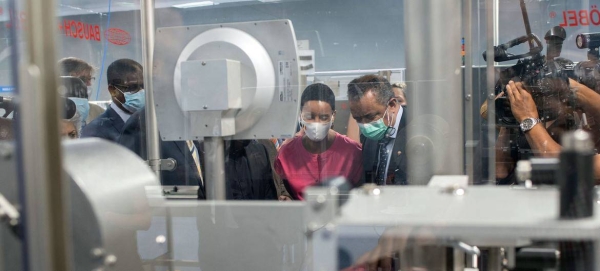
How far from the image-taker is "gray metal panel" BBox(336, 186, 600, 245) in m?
1.01

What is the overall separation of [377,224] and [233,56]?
0.84 metres

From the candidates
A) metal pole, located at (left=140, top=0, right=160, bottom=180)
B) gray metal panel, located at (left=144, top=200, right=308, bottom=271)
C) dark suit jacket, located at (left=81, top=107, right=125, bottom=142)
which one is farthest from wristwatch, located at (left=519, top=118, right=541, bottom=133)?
metal pole, located at (left=140, top=0, right=160, bottom=180)

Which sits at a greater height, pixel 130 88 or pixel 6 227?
pixel 130 88

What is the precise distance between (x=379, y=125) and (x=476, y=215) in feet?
2.81

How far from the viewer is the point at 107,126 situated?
2.08 m

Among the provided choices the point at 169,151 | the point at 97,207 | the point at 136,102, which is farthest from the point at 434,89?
the point at 136,102

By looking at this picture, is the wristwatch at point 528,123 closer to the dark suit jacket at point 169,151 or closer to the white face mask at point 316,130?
the white face mask at point 316,130

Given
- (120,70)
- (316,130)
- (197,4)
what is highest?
(197,4)

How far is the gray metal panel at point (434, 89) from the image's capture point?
166cm

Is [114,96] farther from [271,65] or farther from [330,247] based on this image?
[330,247]

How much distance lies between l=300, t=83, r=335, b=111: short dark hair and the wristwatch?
0.55m

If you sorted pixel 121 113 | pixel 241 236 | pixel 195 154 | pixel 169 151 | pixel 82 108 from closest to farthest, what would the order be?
pixel 241 236 → pixel 82 108 → pixel 195 154 → pixel 169 151 → pixel 121 113

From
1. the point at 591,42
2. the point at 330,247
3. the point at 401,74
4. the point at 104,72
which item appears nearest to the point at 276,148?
the point at 401,74

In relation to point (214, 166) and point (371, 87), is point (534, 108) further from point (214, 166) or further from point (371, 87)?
point (214, 166)
